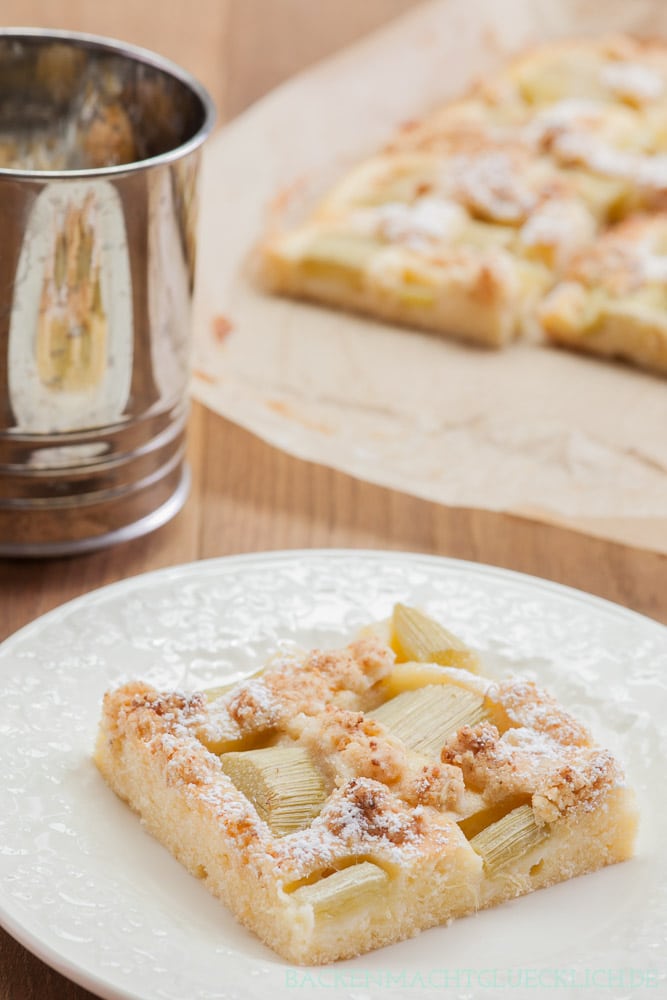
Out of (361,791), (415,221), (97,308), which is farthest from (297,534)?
(415,221)

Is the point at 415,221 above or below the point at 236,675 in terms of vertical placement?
above

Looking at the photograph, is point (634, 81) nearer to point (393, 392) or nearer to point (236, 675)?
point (393, 392)

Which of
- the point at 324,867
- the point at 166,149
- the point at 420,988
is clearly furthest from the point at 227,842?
the point at 166,149

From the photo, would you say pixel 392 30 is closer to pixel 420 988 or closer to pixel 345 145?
pixel 345 145

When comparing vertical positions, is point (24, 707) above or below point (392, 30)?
below

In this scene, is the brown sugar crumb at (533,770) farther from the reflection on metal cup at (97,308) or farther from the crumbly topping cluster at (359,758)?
the reflection on metal cup at (97,308)

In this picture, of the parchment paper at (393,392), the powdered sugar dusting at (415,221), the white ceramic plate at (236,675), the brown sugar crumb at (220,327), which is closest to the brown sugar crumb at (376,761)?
the white ceramic plate at (236,675)
